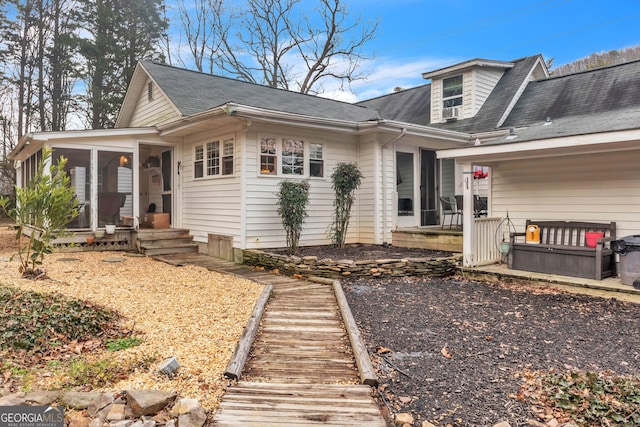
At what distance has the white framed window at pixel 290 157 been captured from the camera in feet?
26.3

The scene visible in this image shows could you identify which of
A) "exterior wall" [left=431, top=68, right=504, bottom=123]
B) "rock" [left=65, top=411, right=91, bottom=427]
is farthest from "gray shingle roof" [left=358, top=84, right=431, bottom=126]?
"rock" [left=65, top=411, right=91, bottom=427]

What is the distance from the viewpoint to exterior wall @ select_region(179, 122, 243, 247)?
7.88 m

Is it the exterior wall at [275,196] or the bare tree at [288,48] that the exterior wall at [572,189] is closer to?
the exterior wall at [275,196]

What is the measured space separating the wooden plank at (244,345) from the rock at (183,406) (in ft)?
1.42

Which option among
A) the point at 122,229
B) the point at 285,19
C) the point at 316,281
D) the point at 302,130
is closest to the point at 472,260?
the point at 316,281

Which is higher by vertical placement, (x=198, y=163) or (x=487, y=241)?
(x=198, y=163)

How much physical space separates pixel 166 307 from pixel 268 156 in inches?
162

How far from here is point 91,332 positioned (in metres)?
3.73

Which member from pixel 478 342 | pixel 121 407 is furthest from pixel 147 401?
pixel 478 342

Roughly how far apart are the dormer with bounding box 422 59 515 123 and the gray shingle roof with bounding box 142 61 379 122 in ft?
6.62

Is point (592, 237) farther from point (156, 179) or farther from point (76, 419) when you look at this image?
point (156, 179)

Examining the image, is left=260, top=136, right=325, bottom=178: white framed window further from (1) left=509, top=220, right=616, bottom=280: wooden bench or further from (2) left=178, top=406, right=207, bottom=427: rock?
(2) left=178, top=406, right=207, bottom=427: rock

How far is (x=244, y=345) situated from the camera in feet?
10.8

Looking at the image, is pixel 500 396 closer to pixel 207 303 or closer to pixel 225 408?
pixel 225 408
